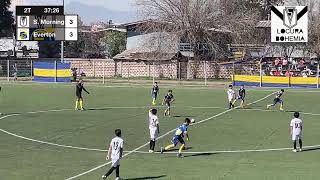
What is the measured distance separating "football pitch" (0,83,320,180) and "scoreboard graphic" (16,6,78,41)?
18.5 m

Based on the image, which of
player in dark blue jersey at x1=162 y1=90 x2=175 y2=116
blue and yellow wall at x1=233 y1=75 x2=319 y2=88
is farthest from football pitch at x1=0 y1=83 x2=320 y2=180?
blue and yellow wall at x1=233 y1=75 x2=319 y2=88

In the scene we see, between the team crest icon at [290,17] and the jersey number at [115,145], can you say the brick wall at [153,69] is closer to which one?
the team crest icon at [290,17]

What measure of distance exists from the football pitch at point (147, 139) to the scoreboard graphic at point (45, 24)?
18456 millimetres

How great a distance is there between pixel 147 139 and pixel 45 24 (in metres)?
42.5

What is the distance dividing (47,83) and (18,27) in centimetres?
753

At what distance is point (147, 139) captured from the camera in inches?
1104

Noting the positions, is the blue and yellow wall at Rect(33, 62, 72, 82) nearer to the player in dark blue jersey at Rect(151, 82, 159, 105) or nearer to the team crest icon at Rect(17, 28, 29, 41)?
the team crest icon at Rect(17, 28, 29, 41)

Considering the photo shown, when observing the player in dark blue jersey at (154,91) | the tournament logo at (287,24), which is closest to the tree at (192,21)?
the tournament logo at (287,24)

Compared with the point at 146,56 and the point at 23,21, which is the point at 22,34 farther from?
the point at 146,56

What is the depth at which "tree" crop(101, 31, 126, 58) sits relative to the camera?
104m

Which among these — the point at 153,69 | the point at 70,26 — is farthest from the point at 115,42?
the point at 70,26

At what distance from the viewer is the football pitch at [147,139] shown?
2064 cm

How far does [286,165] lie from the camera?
2156cm

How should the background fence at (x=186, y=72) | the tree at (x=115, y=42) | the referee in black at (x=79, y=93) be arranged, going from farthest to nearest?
1. the tree at (x=115, y=42)
2. the background fence at (x=186, y=72)
3. the referee in black at (x=79, y=93)
